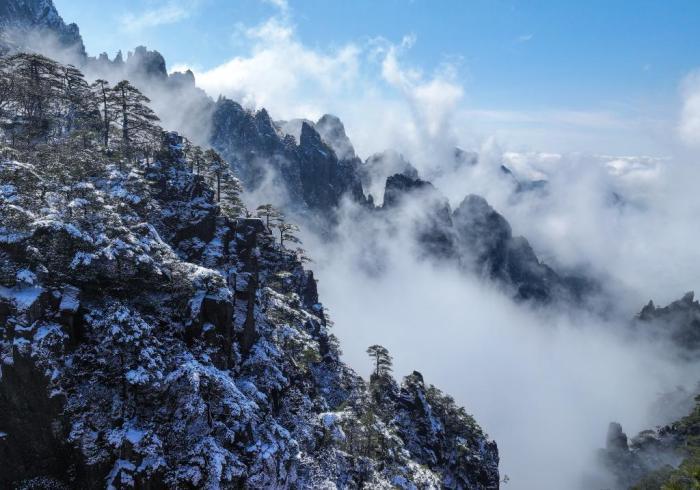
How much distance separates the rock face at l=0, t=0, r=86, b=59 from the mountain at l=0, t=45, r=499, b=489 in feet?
409

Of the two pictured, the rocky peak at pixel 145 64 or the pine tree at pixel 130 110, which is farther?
the rocky peak at pixel 145 64

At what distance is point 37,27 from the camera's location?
510ft

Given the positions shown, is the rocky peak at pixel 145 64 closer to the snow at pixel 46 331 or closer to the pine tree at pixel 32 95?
the pine tree at pixel 32 95

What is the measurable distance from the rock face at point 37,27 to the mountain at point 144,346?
125 meters

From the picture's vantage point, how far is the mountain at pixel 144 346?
22.6 metres

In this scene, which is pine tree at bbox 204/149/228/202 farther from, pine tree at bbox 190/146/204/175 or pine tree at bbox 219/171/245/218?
pine tree at bbox 190/146/204/175

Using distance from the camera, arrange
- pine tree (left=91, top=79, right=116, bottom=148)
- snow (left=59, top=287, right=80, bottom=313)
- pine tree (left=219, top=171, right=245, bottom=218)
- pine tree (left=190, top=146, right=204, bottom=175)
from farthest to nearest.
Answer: pine tree (left=190, top=146, right=204, bottom=175) < pine tree (left=219, top=171, right=245, bottom=218) < pine tree (left=91, top=79, right=116, bottom=148) < snow (left=59, top=287, right=80, bottom=313)

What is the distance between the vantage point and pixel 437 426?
65438 mm

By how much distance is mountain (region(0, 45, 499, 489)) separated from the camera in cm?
2262

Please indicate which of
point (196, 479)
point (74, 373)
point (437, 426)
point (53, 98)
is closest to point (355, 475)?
point (196, 479)

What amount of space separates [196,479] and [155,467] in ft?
7.61

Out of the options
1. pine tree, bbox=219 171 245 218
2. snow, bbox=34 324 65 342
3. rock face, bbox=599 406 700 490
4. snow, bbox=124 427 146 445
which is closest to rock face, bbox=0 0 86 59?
pine tree, bbox=219 171 245 218

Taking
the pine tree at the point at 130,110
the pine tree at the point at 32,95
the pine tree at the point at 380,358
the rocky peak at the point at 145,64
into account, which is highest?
the rocky peak at the point at 145,64

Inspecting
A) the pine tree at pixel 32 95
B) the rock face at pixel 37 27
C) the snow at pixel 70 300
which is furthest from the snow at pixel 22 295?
the rock face at pixel 37 27
